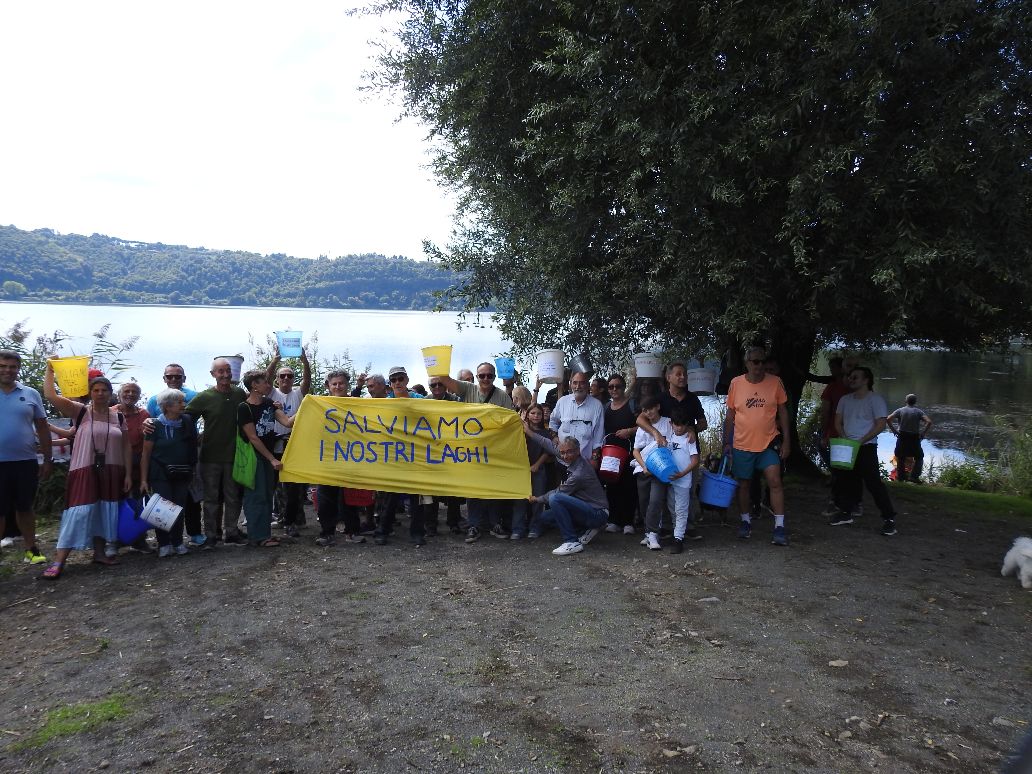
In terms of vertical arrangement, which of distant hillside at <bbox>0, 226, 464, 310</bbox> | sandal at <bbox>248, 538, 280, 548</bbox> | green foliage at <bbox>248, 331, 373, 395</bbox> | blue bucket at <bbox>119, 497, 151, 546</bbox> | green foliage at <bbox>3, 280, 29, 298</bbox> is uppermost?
distant hillside at <bbox>0, 226, 464, 310</bbox>

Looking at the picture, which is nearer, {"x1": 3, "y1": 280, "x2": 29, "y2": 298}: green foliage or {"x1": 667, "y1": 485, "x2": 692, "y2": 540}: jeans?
{"x1": 667, "y1": 485, "x2": 692, "y2": 540}: jeans

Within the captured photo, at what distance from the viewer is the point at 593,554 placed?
7.20m

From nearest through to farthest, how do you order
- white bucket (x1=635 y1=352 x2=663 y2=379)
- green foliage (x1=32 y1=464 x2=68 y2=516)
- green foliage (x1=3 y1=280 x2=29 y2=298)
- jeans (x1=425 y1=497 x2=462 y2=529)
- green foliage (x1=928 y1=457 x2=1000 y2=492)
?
1. jeans (x1=425 y1=497 x2=462 y2=529)
2. white bucket (x1=635 y1=352 x2=663 y2=379)
3. green foliage (x1=32 y1=464 x2=68 y2=516)
4. green foliage (x1=928 y1=457 x2=1000 y2=492)
5. green foliage (x1=3 y1=280 x2=29 y2=298)

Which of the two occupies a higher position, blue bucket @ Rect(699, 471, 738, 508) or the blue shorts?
the blue shorts


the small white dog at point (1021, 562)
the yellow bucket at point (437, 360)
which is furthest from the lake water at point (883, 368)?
the small white dog at point (1021, 562)

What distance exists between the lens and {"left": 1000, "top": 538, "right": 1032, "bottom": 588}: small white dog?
249 inches

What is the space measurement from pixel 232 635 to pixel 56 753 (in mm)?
1533

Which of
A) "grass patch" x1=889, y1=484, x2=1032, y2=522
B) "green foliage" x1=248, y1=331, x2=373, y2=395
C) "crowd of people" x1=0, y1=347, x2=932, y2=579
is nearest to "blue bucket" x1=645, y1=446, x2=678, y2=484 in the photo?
"crowd of people" x1=0, y1=347, x2=932, y2=579

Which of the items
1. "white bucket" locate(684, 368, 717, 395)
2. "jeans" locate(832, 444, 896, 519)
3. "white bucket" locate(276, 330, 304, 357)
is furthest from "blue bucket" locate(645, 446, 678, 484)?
"white bucket" locate(276, 330, 304, 357)

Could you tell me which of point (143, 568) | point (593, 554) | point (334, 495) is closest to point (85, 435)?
point (143, 568)

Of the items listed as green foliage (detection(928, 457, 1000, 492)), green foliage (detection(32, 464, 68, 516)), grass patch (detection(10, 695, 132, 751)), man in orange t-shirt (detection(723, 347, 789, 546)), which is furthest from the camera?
green foliage (detection(928, 457, 1000, 492))

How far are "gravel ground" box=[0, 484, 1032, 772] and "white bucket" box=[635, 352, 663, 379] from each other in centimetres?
207

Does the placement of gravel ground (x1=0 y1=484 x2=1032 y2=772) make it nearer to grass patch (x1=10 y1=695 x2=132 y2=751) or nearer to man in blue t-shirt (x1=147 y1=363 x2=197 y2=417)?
grass patch (x1=10 y1=695 x2=132 y2=751)

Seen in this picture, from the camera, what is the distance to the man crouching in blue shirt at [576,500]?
7449 millimetres
